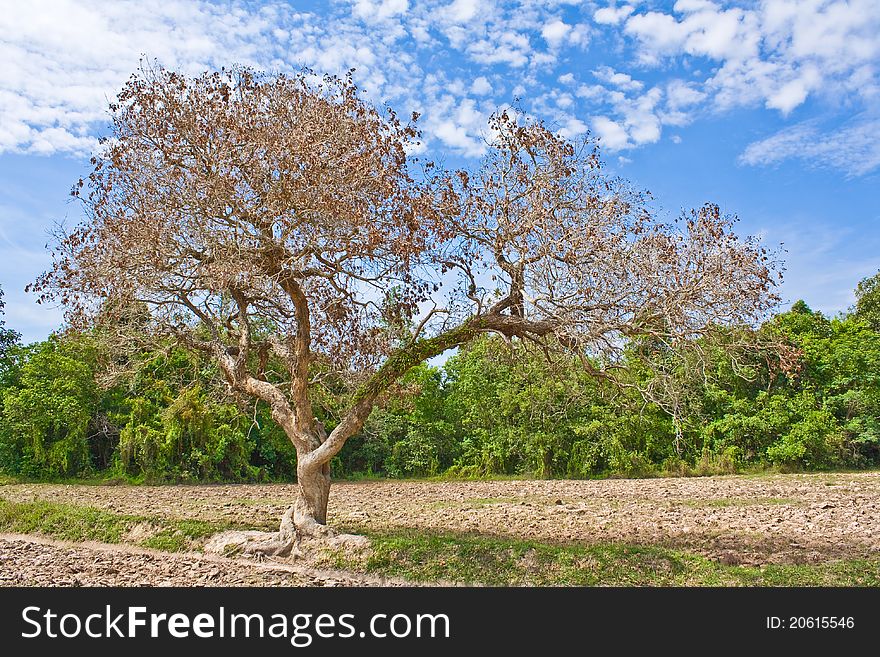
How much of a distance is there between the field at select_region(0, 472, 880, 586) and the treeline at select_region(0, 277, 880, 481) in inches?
180

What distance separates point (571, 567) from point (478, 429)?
16.9 m

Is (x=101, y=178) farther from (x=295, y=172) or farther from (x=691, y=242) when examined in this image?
(x=691, y=242)

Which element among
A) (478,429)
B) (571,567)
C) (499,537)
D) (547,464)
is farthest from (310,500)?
(478,429)

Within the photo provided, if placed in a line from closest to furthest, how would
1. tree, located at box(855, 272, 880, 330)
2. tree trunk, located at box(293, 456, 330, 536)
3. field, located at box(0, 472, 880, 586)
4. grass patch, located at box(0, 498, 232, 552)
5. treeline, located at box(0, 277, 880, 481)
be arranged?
field, located at box(0, 472, 880, 586)
tree trunk, located at box(293, 456, 330, 536)
grass patch, located at box(0, 498, 232, 552)
treeline, located at box(0, 277, 880, 481)
tree, located at box(855, 272, 880, 330)

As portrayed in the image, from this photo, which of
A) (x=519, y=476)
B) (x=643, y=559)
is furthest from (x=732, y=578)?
(x=519, y=476)

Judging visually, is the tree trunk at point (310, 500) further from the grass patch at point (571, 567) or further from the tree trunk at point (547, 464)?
the tree trunk at point (547, 464)

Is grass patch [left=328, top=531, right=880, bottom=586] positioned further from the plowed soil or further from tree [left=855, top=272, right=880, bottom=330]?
tree [left=855, top=272, right=880, bottom=330]

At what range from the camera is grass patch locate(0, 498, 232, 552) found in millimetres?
10617

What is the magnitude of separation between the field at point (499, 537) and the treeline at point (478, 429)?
4582 mm

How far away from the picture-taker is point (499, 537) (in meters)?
10.4

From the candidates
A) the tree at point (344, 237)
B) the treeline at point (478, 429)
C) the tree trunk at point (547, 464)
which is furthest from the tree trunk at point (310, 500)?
the tree trunk at point (547, 464)

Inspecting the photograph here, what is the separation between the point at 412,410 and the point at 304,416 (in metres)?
14.2

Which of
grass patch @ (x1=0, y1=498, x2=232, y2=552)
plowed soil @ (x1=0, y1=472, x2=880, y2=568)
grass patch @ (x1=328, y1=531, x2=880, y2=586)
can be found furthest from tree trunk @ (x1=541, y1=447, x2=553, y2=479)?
grass patch @ (x1=328, y1=531, x2=880, y2=586)

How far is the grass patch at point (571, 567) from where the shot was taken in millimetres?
7521
